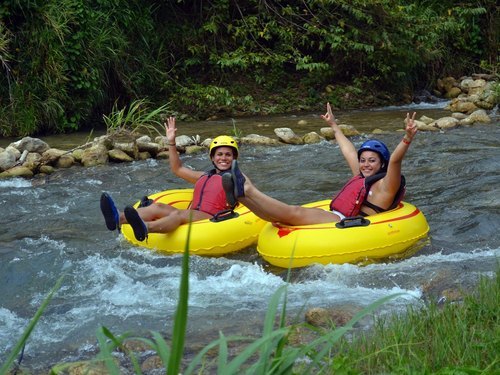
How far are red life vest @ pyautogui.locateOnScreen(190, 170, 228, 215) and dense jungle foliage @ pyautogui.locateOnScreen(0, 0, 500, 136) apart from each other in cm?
509

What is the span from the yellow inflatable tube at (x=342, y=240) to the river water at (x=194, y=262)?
0.12 metres

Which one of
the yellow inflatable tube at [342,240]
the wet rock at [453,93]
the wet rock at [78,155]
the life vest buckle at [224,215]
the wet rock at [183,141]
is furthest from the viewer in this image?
the wet rock at [453,93]

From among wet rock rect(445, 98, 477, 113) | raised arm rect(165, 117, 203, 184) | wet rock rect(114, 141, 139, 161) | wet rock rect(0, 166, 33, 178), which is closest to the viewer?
raised arm rect(165, 117, 203, 184)

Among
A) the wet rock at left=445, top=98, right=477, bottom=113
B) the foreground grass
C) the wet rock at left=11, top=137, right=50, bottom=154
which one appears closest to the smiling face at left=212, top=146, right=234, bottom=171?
the foreground grass

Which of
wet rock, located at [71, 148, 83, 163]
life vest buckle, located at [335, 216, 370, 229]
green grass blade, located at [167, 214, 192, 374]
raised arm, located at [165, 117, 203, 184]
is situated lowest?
wet rock, located at [71, 148, 83, 163]

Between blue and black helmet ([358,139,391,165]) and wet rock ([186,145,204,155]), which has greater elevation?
blue and black helmet ([358,139,391,165])

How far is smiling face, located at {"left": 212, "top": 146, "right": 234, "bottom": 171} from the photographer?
6.12 m

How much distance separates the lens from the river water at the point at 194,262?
4.15 m

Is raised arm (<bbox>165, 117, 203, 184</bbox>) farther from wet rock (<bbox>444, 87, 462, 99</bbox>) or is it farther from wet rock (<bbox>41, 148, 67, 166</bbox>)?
wet rock (<bbox>444, 87, 462, 99</bbox>)

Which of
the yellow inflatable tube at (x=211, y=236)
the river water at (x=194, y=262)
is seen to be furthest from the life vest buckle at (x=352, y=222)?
the yellow inflatable tube at (x=211, y=236)

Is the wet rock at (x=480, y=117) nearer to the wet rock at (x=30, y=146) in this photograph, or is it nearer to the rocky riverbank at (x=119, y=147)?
the rocky riverbank at (x=119, y=147)

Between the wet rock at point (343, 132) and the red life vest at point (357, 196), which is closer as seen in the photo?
the red life vest at point (357, 196)

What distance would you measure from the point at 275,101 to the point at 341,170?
5.42 m

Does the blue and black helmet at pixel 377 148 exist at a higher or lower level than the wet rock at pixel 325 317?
higher
